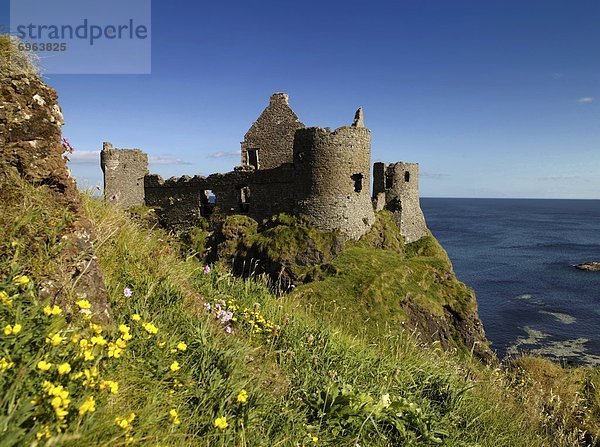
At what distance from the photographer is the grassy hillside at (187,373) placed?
2.39 m

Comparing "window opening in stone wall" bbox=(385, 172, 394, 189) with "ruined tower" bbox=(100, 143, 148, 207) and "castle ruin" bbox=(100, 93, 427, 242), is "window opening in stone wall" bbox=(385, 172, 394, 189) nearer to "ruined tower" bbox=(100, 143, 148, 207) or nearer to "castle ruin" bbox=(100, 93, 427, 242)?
"castle ruin" bbox=(100, 93, 427, 242)

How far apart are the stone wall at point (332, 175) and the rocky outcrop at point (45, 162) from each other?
57.9 feet

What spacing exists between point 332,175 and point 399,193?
9917mm

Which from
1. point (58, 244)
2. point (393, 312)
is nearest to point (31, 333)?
point (58, 244)

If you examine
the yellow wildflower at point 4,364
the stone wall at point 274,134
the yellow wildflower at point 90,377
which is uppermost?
the stone wall at point 274,134

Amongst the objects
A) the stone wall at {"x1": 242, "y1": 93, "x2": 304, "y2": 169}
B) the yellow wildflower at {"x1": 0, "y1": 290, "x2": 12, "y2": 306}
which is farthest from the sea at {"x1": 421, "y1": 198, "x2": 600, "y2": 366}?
the yellow wildflower at {"x1": 0, "y1": 290, "x2": 12, "y2": 306}

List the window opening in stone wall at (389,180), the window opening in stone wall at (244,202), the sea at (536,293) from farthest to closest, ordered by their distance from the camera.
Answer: the sea at (536,293) < the window opening in stone wall at (389,180) < the window opening in stone wall at (244,202)

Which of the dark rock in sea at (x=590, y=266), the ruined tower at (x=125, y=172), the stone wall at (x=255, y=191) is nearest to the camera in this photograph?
the stone wall at (x=255, y=191)

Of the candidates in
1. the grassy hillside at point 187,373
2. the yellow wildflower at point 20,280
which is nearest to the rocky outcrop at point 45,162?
the grassy hillside at point 187,373

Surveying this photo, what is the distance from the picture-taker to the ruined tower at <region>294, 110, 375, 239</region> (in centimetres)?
2147

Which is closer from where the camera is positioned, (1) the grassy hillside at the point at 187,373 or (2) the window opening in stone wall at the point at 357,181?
(1) the grassy hillside at the point at 187,373

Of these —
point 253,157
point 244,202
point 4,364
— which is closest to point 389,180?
point 253,157

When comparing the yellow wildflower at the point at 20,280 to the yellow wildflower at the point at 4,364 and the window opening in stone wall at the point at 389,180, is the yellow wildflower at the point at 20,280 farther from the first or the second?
the window opening in stone wall at the point at 389,180

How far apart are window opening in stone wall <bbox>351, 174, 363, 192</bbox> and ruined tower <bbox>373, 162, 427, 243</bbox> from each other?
648 centimetres
